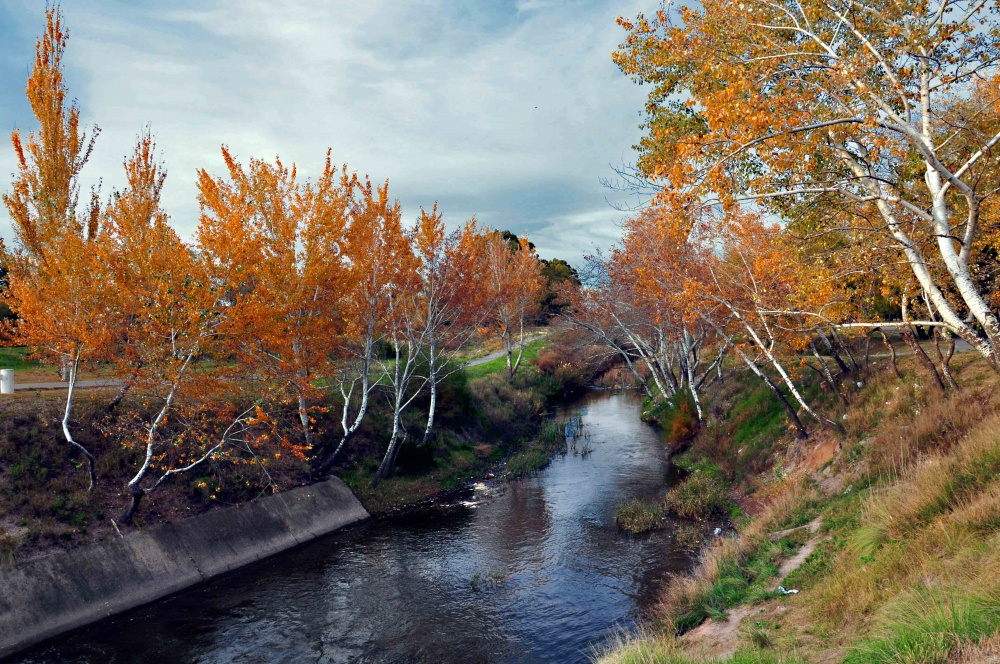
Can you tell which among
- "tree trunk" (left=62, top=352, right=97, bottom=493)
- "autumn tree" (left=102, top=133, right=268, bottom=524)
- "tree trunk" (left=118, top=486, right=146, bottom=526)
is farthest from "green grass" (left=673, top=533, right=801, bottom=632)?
"tree trunk" (left=62, top=352, right=97, bottom=493)

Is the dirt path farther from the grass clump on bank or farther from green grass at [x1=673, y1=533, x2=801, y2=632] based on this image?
the grass clump on bank

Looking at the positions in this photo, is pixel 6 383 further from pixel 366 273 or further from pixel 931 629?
pixel 931 629

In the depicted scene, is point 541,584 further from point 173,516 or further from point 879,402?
point 879,402

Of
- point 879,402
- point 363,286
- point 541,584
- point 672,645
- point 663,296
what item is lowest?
point 541,584

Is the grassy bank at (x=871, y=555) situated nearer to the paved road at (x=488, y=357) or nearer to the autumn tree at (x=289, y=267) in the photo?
the autumn tree at (x=289, y=267)

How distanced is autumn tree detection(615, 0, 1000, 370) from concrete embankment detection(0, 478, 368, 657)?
604 inches

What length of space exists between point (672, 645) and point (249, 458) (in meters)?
16.7

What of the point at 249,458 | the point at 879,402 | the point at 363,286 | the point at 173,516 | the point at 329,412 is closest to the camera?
the point at 173,516

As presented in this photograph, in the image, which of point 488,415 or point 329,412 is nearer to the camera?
point 329,412

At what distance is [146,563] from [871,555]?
53.8 ft

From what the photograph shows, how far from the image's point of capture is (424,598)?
1477 centimetres

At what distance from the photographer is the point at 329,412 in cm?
2623

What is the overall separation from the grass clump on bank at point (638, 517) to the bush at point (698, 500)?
23.4 inches

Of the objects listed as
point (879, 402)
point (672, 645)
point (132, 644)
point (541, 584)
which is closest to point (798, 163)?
point (672, 645)
